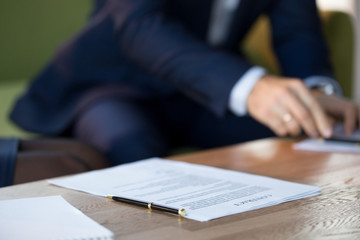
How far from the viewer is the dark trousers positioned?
116 cm

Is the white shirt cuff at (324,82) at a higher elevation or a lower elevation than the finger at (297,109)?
higher

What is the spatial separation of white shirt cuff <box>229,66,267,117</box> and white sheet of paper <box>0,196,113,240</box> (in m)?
0.50

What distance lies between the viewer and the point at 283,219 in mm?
508

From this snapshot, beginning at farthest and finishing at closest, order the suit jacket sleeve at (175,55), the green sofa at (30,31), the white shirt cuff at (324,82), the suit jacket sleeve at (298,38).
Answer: the green sofa at (30,31) → the suit jacket sleeve at (298,38) → the white shirt cuff at (324,82) → the suit jacket sleeve at (175,55)

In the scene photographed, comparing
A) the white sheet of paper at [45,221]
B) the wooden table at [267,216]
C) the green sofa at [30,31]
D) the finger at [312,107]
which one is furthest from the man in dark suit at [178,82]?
the white sheet of paper at [45,221]

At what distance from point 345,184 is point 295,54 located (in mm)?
830

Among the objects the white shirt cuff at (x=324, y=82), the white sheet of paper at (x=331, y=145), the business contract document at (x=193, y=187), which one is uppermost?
the white shirt cuff at (x=324, y=82)

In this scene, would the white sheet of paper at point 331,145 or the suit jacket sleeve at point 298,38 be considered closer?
the white sheet of paper at point 331,145

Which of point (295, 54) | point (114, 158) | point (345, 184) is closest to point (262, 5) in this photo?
point (295, 54)

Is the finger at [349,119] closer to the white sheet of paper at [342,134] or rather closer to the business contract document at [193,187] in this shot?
the white sheet of paper at [342,134]

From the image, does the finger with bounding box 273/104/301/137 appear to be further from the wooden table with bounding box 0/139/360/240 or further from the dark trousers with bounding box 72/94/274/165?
the dark trousers with bounding box 72/94/274/165

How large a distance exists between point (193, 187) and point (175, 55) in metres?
0.49

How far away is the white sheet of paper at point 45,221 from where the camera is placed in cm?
46

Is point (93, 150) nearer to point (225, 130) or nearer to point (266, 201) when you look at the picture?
point (225, 130)
